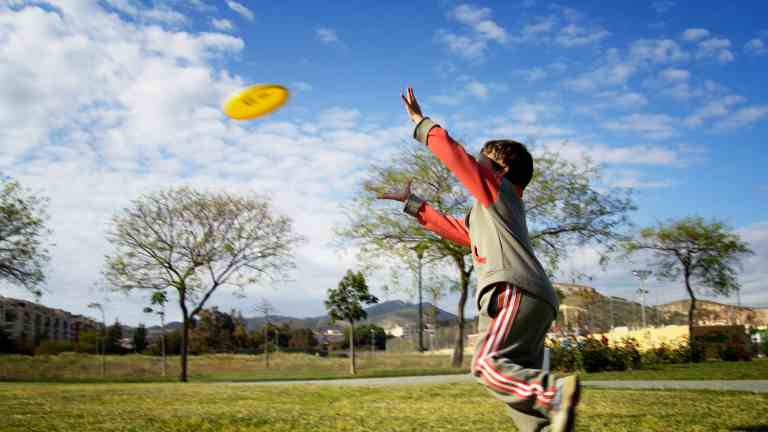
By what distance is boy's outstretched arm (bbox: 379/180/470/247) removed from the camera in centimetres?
408

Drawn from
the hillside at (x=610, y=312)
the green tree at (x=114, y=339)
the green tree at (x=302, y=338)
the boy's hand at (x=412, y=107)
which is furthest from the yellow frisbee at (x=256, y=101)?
the green tree at (x=302, y=338)

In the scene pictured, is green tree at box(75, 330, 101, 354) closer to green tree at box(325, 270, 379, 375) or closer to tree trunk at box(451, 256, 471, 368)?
green tree at box(325, 270, 379, 375)

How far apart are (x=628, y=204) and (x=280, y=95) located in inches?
931

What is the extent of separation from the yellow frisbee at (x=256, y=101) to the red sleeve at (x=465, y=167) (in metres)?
4.57

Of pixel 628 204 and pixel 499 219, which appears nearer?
pixel 499 219

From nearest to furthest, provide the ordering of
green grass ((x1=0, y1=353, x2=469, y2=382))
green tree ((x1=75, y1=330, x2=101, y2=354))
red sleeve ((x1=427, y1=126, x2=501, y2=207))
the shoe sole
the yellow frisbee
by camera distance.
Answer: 1. the shoe sole
2. red sleeve ((x1=427, y1=126, x2=501, y2=207))
3. the yellow frisbee
4. green grass ((x1=0, y1=353, x2=469, y2=382))
5. green tree ((x1=75, y1=330, x2=101, y2=354))

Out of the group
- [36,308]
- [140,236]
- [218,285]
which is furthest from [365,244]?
[36,308]

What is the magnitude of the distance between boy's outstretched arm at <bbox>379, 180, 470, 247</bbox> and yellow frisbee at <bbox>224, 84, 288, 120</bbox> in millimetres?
3585

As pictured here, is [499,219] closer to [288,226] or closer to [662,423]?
[662,423]

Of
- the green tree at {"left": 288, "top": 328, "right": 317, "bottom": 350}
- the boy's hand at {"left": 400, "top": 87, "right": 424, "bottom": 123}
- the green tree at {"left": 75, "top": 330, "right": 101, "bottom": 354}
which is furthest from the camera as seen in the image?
the green tree at {"left": 288, "top": 328, "right": 317, "bottom": 350}

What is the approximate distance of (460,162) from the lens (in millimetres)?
3344

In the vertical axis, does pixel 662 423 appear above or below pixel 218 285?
below

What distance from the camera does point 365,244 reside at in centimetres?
2809

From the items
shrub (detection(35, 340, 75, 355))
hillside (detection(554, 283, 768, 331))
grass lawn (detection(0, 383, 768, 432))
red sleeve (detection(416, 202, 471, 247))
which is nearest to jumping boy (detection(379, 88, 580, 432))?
red sleeve (detection(416, 202, 471, 247))
